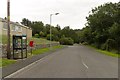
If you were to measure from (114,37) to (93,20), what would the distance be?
12.2 meters

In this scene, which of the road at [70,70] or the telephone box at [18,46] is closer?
the road at [70,70]

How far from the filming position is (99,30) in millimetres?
83875

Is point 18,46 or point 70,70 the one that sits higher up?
point 18,46

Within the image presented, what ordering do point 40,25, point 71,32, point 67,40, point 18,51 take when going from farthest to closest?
point 71,32
point 40,25
point 67,40
point 18,51

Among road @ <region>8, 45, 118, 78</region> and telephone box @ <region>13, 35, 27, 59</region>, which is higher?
telephone box @ <region>13, 35, 27, 59</region>

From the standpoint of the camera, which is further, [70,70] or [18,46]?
[18,46]

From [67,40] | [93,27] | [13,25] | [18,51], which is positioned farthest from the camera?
[67,40]

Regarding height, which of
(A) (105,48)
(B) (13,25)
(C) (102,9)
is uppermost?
(C) (102,9)

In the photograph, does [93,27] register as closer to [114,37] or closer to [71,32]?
[114,37]

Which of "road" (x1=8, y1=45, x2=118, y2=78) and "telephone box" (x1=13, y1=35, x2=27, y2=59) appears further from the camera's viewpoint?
"telephone box" (x1=13, y1=35, x2=27, y2=59)

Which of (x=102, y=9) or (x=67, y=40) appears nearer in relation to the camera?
(x=102, y=9)

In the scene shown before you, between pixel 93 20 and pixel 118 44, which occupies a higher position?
pixel 93 20

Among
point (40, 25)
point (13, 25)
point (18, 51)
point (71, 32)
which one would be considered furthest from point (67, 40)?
point (18, 51)

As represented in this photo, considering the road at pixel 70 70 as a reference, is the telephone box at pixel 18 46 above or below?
above
